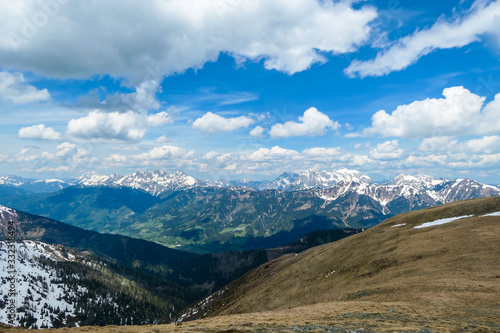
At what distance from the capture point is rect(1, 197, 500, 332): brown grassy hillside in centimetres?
2538

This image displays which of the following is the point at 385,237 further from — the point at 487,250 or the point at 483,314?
the point at 483,314

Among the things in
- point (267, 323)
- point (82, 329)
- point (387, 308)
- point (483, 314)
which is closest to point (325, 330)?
point (267, 323)

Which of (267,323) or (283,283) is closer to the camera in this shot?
(267,323)

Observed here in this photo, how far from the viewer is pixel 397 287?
130 feet

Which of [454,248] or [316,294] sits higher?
[454,248]

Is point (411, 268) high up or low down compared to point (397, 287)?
down

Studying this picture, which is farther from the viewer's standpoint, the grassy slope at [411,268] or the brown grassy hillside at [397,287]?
the grassy slope at [411,268]

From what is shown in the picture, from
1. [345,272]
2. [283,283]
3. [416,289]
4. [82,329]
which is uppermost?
[82,329]

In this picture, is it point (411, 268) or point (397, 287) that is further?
point (411, 268)

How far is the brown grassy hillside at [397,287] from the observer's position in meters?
25.4

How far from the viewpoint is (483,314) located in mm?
25297

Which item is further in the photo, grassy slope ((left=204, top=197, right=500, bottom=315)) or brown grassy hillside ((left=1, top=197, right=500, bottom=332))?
grassy slope ((left=204, top=197, right=500, bottom=315))

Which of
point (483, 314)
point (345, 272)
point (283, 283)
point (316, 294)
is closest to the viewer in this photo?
point (483, 314)

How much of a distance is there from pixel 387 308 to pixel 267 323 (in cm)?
1537
